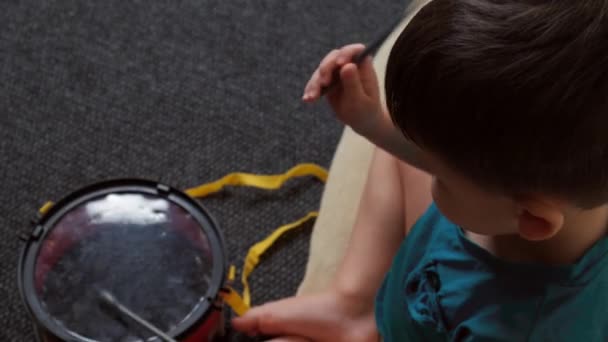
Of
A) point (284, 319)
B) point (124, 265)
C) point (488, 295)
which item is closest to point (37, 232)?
point (124, 265)

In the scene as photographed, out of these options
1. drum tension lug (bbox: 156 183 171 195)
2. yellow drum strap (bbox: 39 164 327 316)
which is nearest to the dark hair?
drum tension lug (bbox: 156 183 171 195)

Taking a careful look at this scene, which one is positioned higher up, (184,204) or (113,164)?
(184,204)

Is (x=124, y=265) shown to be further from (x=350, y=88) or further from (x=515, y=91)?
(x=515, y=91)

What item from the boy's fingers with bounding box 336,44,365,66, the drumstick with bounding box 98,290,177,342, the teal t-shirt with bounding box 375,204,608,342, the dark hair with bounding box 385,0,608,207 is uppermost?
the dark hair with bounding box 385,0,608,207

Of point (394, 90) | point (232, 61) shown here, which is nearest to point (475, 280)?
point (394, 90)

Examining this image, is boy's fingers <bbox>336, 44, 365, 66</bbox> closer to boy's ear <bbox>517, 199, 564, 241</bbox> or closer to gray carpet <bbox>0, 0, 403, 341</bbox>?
boy's ear <bbox>517, 199, 564, 241</bbox>

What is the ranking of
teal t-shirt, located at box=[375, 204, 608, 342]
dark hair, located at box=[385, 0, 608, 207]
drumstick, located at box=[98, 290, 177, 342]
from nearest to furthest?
dark hair, located at box=[385, 0, 608, 207] < teal t-shirt, located at box=[375, 204, 608, 342] < drumstick, located at box=[98, 290, 177, 342]

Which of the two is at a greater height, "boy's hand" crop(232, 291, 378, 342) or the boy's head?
the boy's head

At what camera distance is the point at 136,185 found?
1028mm

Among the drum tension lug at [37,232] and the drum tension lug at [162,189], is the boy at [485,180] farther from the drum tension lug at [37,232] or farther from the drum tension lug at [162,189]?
the drum tension lug at [37,232]

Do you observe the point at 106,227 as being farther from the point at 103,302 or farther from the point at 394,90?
the point at 394,90

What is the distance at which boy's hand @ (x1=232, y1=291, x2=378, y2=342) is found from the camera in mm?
954

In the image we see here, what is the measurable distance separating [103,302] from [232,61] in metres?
0.61

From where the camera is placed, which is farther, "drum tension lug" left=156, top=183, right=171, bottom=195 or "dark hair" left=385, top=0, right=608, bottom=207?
"drum tension lug" left=156, top=183, right=171, bottom=195
